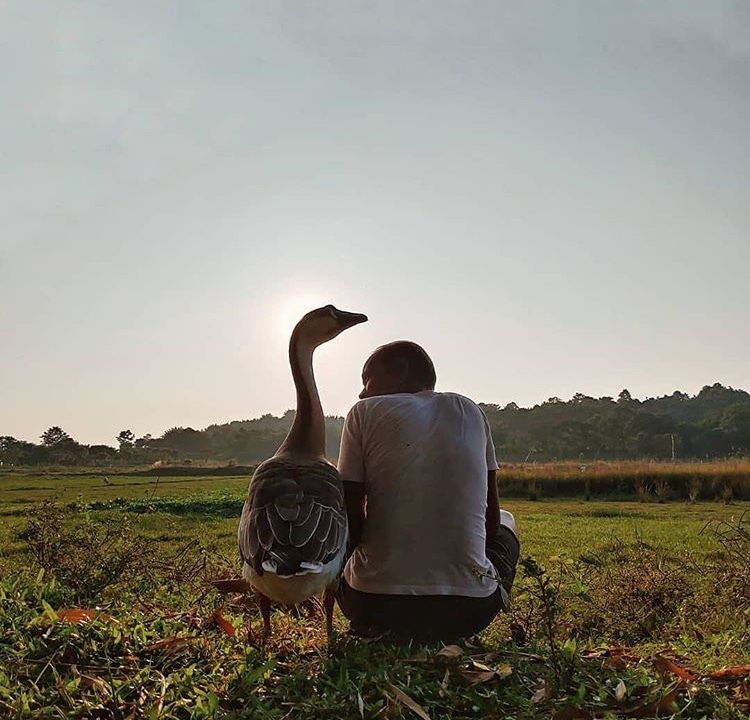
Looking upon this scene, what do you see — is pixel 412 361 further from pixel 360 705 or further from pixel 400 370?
pixel 360 705

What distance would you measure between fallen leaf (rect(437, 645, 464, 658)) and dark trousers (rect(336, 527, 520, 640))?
197mm

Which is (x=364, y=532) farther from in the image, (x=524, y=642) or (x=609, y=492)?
(x=609, y=492)

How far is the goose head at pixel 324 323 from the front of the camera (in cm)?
645

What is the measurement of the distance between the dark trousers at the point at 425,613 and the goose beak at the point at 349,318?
2.33 metres

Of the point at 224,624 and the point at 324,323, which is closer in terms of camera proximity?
the point at 224,624

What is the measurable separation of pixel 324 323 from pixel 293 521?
2328 mm

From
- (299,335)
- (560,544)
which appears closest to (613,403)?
(560,544)

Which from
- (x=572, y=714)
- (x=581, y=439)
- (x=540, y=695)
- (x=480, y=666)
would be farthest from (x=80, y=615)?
(x=581, y=439)

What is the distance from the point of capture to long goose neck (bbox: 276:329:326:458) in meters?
5.65

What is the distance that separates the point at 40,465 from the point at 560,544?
34.6m

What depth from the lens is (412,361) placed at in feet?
17.5

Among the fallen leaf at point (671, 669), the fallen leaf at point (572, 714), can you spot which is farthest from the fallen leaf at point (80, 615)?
the fallen leaf at point (671, 669)

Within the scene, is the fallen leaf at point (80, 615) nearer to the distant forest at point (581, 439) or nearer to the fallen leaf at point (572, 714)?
the fallen leaf at point (572, 714)

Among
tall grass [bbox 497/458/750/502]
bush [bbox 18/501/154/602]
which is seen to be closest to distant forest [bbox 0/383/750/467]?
tall grass [bbox 497/458/750/502]
